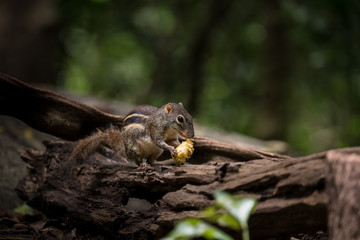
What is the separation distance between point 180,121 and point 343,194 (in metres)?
2.14

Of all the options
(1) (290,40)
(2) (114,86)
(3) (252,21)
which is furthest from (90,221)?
(2) (114,86)

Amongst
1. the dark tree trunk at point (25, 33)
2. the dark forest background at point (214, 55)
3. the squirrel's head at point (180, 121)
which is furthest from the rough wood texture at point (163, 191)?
the dark forest background at point (214, 55)

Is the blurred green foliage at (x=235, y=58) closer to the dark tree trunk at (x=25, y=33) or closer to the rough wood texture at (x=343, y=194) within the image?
the dark tree trunk at (x=25, y=33)

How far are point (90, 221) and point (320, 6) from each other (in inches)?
302

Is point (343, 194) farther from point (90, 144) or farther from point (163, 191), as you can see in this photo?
point (90, 144)

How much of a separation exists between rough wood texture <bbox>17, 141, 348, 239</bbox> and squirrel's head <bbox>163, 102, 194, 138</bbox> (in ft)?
2.20

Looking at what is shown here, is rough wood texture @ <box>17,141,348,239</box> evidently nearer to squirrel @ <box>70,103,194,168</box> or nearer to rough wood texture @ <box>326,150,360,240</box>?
rough wood texture @ <box>326,150,360,240</box>

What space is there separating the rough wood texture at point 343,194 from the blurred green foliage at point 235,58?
710cm

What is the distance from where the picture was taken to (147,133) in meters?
4.20

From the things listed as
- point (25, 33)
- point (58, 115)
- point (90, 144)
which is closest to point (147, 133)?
point (90, 144)

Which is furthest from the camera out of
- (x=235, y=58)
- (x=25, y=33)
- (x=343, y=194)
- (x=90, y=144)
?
(x=235, y=58)

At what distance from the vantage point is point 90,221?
3.48m

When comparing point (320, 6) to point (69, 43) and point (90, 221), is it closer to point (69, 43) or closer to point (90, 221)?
point (69, 43)

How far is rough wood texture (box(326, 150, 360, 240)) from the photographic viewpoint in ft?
7.25
